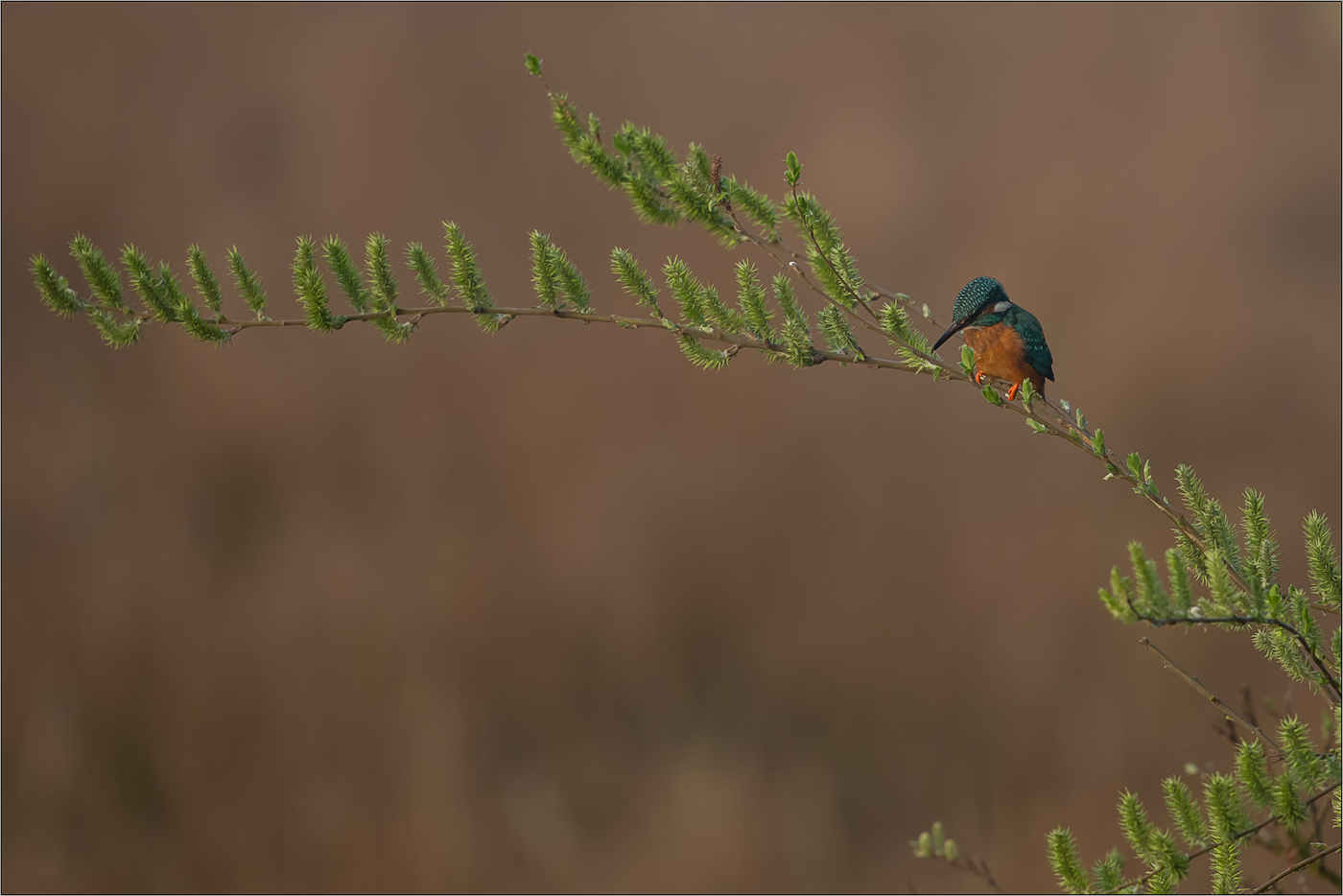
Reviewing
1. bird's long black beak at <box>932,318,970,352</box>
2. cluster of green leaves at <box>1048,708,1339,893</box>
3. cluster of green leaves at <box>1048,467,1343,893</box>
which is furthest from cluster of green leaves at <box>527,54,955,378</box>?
cluster of green leaves at <box>1048,708,1339,893</box>

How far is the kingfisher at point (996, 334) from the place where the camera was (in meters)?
1.33

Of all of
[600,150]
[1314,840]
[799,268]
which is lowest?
[1314,840]

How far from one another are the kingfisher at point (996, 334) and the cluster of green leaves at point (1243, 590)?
27 cm

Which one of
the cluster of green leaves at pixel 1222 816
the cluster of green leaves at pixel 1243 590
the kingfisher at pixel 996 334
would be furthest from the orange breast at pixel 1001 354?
the cluster of green leaves at pixel 1222 816

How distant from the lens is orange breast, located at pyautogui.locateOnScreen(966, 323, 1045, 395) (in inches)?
52.2

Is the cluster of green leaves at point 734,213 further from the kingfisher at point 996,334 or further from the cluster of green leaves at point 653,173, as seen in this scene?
the kingfisher at point 996,334

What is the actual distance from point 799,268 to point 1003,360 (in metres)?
0.33

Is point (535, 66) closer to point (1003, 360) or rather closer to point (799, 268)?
point (799, 268)

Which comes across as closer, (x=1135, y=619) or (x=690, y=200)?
(x=1135, y=619)

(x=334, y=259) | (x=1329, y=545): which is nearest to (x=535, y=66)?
(x=334, y=259)

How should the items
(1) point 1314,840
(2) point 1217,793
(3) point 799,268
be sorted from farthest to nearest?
(1) point 1314,840, (3) point 799,268, (2) point 1217,793

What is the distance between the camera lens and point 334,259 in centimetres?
131

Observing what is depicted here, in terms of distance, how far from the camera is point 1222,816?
1019mm

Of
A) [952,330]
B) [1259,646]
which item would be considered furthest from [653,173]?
[1259,646]
